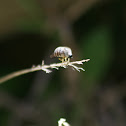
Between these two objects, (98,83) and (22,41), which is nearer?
(98,83)

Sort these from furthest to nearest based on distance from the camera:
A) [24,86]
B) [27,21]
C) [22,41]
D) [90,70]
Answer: [22,41] < [24,86] < [27,21] < [90,70]

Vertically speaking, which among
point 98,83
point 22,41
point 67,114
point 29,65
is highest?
point 22,41

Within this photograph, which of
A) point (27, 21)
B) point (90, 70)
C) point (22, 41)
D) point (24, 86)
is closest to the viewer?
point (90, 70)

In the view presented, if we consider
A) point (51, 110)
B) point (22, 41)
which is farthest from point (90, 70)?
point (22, 41)

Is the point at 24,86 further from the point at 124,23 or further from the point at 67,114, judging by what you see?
the point at 124,23
